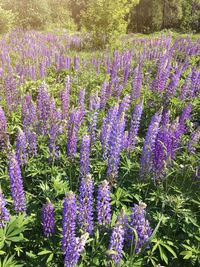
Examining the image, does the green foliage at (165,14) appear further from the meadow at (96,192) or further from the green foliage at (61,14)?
the meadow at (96,192)

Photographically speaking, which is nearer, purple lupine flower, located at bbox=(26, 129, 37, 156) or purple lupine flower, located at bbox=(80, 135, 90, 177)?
purple lupine flower, located at bbox=(80, 135, 90, 177)

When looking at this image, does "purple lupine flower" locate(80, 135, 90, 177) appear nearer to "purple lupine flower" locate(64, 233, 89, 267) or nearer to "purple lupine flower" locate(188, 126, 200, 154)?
"purple lupine flower" locate(64, 233, 89, 267)

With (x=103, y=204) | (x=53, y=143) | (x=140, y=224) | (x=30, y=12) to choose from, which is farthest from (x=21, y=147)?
(x=30, y=12)

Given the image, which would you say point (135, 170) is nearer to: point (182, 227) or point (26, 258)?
point (182, 227)

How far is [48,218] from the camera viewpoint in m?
2.81

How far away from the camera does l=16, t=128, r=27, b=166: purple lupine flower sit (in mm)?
3775

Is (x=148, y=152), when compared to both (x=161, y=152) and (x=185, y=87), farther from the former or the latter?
(x=185, y=87)

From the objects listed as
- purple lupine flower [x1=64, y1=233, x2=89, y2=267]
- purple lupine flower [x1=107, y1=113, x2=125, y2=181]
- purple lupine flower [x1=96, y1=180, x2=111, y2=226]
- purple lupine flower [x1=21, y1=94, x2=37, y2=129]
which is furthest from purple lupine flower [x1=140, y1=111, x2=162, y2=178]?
purple lupine flower [x1=21, y1=94, x2=37, y2=129]

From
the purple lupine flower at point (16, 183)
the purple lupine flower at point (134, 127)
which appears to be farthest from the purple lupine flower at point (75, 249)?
the purple lupine flower at point (134, 127)

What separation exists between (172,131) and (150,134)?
0.98 ft

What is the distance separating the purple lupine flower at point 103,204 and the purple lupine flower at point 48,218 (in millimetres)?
466

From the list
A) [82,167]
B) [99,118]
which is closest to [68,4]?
[99,118]

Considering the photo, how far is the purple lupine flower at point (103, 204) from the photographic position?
2.62m

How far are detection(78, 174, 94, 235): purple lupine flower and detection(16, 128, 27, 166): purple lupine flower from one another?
1451 millimetres
